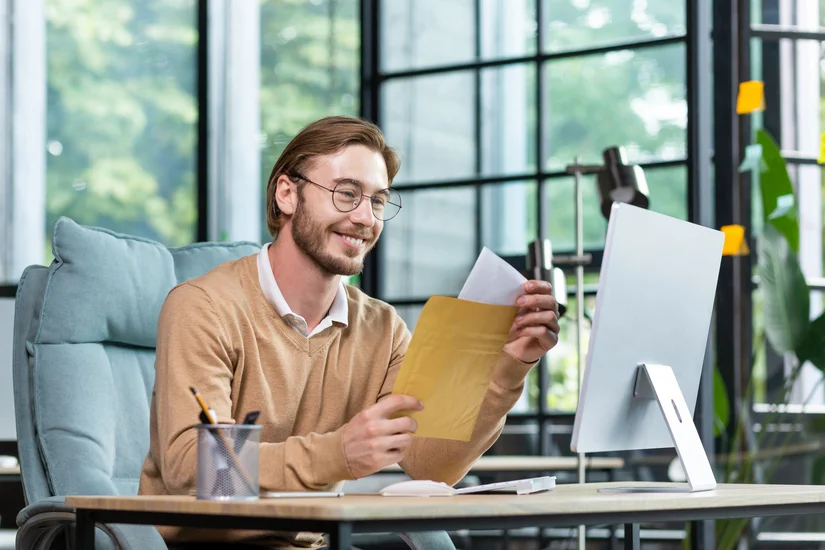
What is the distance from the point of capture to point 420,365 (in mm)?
1275

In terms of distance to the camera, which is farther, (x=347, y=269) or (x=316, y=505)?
(x=347, y=269)

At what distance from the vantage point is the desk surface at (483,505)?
42.3 inches

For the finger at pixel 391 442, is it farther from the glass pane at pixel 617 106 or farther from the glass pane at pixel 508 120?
the glass pane at pixel 508 120

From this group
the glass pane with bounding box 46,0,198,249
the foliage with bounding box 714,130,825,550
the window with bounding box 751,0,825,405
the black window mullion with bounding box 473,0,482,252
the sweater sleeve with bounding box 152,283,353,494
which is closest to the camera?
the sweater sleeve with bounding box 152,283,353,494

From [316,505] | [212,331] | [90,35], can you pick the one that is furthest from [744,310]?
[90,35]

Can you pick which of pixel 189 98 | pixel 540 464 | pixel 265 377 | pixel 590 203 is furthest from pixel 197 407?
pixel 189 98

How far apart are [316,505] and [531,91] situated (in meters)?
3.37

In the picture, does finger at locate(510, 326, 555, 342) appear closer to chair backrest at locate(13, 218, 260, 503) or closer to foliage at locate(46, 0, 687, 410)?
chair backrest at locate(13, 218, 260, 503)

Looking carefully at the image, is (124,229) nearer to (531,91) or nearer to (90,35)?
(90,35)

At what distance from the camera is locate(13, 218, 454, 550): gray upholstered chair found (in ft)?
5.77

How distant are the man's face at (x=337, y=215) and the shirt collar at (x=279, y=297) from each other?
7 cm

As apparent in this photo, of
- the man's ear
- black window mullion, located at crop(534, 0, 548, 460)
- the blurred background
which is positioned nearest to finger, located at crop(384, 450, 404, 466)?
the man's ear

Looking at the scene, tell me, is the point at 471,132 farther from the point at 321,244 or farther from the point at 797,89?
the point at 321,244

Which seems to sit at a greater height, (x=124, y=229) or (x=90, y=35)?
(x=90, y=35)
